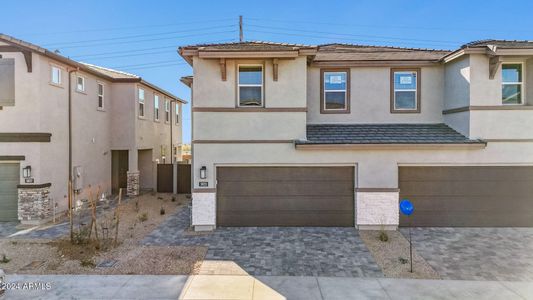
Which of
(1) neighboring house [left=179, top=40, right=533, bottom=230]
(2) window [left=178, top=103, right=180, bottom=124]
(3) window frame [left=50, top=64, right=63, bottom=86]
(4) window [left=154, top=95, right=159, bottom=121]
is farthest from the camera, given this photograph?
(2) window [left=178, top=103, right=180, bottom=124]

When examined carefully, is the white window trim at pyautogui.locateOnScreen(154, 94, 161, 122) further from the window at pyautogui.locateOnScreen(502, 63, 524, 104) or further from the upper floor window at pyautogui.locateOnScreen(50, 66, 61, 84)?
the window at pyautogui.locateOnScreen(502, 63, 524, 104)

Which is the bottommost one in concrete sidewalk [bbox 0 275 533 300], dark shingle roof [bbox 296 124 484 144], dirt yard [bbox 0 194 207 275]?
concrete sidewalk [bbox 0 275 533 300]

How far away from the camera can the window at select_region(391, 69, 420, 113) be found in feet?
34.4

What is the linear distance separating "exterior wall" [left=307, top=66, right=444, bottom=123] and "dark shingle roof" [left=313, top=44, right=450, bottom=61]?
51 cm

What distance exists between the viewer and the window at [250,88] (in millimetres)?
9555

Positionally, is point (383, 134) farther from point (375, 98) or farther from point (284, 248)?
point (284, 248)

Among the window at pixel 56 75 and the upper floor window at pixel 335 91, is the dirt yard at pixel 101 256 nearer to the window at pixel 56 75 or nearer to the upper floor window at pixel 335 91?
the window at pixel 56 75

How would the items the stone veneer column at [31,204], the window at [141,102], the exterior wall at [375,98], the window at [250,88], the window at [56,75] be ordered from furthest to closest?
the window at [141,102]
the window at [56,75]
the exterior wall at [375,98]
the stone veneer column at [31,204]
the window at [250,88]

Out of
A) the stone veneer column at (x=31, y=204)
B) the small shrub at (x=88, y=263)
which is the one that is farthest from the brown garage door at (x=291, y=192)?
the stone veneer column at (x=31, y=204)

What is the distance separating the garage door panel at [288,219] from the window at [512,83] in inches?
246

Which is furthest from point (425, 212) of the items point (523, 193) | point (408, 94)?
point (408, 94)

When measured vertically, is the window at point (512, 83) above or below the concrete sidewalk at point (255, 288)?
above

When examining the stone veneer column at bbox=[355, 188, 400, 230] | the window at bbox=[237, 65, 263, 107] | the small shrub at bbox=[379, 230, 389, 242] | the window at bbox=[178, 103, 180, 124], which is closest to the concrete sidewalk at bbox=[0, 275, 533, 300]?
the small shrub at bbox=[379, 230, 389, 242]

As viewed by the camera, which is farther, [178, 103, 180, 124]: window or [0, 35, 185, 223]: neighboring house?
[178, 103, 180, 124]: window
